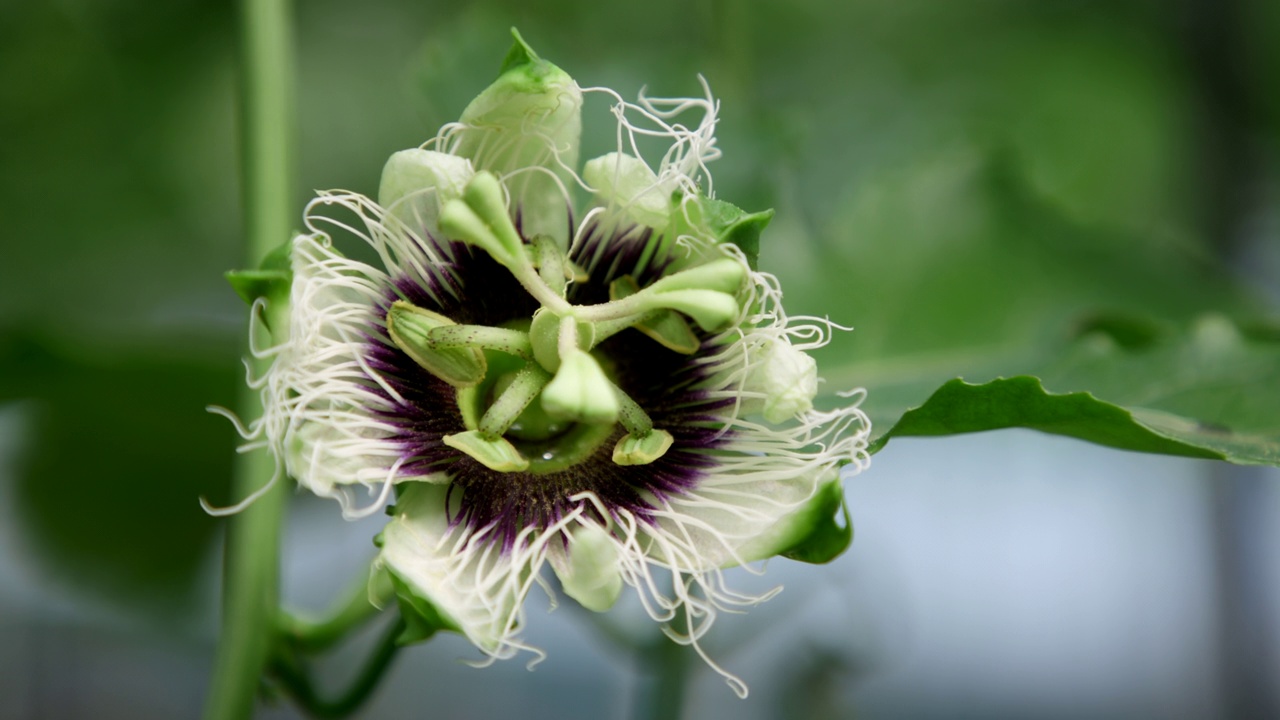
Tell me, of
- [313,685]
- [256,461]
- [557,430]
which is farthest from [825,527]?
[313,685]

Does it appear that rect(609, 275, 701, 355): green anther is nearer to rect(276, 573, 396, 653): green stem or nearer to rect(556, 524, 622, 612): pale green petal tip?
rect(556, 524, 622, 612): pale green petal tip

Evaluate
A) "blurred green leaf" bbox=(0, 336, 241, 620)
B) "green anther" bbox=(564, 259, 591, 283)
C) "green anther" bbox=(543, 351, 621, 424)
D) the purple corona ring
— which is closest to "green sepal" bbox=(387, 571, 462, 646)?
the purple corona ring

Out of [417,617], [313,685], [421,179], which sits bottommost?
[313,685]

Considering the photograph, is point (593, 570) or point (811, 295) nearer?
point (593, 570)

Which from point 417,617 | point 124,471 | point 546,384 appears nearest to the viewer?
point 417,617

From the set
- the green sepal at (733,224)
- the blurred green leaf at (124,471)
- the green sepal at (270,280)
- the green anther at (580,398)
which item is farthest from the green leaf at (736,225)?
the blurred green leaf at (124,471)

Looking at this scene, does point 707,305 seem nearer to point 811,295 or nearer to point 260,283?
point 260,283

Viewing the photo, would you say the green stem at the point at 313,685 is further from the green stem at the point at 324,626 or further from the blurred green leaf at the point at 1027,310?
the blurred green leaf at the point at 1027,310
